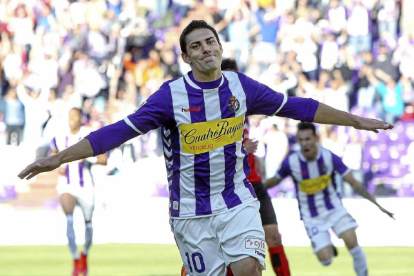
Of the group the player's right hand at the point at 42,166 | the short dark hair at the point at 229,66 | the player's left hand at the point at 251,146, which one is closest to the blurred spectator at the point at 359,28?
the short dark hair at the point at 229,66

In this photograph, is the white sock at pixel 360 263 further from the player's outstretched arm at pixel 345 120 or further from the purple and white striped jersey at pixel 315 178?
the player's outstretched arm at pixel 345 120

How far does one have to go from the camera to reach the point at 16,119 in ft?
61.9

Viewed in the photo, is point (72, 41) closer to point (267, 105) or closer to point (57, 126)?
point (57, 126)

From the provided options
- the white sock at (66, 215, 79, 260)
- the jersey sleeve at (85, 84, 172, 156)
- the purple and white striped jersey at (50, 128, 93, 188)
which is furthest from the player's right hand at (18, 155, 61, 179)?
the purple and white striped jersey at (50, 128, 93, 188)

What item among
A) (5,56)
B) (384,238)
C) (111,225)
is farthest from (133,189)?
(384,238)

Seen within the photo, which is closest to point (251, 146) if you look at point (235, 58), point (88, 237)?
point (88, 237)

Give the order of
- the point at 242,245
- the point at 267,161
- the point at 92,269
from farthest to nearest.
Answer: the point at 267,161 < the point at 92,269 < the point at 242,245

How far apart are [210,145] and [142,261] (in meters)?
6.47

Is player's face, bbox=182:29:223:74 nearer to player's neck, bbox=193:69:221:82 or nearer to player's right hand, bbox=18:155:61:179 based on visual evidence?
player's neck, bbox=193:69:221:82

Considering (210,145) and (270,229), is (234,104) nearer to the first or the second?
(210,145)

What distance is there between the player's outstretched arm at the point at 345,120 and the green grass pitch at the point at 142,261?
15.9ft

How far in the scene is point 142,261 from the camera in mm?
11938

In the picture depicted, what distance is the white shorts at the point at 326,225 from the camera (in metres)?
10.2

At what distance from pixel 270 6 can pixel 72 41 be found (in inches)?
177
